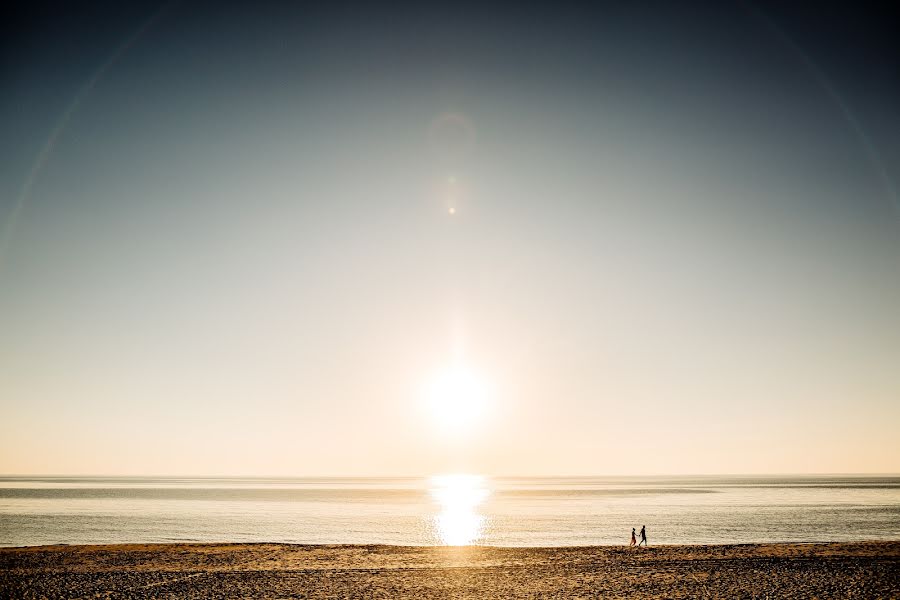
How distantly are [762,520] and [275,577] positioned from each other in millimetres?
65818

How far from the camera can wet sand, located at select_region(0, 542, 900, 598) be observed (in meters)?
27.7

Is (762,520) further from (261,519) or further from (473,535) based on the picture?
(261,519)

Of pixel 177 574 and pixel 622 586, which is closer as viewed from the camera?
pixel 622 586

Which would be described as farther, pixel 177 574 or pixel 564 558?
pixel 564 558

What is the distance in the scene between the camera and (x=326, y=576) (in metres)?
32.2

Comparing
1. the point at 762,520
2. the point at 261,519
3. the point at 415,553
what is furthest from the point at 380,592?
the point at 762,520

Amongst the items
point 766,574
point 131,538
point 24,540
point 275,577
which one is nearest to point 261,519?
point 131,538

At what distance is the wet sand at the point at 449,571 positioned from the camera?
1090 inches

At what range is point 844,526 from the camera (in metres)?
67.4

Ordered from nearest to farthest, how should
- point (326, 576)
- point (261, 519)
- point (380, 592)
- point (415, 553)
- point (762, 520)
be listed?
1. point (380, 592)
2. point (326, 576)
3. point (415, 553)
4. point (762, 520)
5. point (261, 519)

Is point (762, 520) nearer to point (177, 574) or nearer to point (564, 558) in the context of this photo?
point (564, 558)

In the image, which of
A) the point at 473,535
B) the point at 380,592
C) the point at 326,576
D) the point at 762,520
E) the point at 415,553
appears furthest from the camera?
the point at 762,520

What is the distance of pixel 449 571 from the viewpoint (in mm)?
33281

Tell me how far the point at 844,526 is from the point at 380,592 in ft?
202
